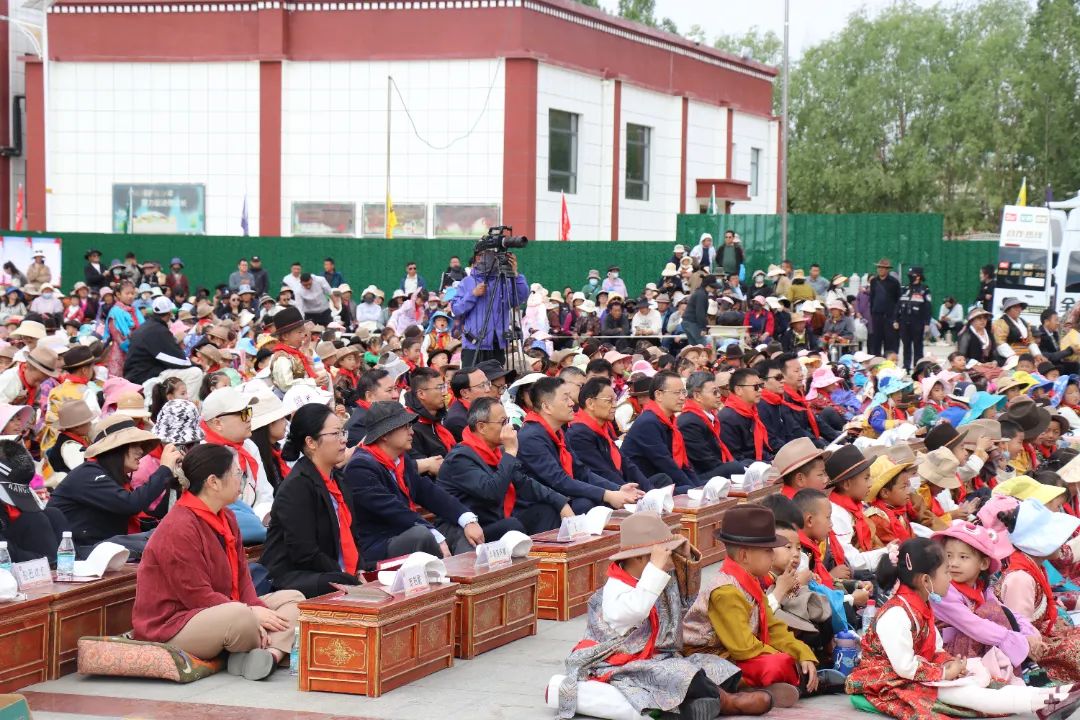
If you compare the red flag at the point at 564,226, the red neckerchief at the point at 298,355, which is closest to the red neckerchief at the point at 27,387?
the red neckerchief at the point at 298,355

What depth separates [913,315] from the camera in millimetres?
21188

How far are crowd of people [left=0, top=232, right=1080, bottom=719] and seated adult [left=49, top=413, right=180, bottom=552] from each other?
0.02 metres

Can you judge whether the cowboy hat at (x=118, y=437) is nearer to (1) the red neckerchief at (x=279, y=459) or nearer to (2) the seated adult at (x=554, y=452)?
(1) the red neckerchief at (x=279, y=459)

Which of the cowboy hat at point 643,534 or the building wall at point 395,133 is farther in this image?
the building wall at point 395,133

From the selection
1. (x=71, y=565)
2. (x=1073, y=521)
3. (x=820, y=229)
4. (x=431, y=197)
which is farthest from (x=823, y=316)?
(x=71, y=565)

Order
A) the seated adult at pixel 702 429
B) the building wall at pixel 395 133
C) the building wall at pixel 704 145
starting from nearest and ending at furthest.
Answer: the seated adult at pixel 702 429, the building wall at pixel 395 133, the building wall at pixel 704 145

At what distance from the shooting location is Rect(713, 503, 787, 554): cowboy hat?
6.48m

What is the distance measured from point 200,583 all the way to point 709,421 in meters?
5.98

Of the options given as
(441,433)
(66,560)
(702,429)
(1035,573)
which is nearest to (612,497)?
(441,433)

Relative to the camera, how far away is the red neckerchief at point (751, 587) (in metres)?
6.55

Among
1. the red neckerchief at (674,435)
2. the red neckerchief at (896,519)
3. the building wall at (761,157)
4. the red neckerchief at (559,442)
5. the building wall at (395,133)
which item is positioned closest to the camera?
the red neckerchief at (896,519)

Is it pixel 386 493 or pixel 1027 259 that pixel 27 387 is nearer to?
pixel 386 493

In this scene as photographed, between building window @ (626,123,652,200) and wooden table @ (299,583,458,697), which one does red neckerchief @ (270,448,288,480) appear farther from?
building window @ (626,123,652,200)

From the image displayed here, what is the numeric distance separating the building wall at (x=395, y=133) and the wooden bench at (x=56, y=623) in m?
22.7
